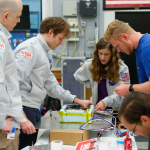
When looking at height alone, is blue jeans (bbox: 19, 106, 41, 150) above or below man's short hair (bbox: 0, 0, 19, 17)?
below

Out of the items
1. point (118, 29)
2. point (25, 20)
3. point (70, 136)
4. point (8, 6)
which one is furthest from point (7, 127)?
point (25, 20)

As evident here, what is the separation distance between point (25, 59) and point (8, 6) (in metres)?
0.48

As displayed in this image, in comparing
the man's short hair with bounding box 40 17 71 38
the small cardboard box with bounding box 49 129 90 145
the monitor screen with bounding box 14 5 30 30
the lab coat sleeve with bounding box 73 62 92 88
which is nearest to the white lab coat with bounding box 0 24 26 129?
the small cardboard box with bounding box 49 129 90 145

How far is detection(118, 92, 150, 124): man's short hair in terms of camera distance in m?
0.98

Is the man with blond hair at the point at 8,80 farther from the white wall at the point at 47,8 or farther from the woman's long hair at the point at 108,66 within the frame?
the white wall at the point at 47,8

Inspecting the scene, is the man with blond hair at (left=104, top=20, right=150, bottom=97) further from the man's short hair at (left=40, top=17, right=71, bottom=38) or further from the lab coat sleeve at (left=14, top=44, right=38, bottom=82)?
the lab coat sleeve at (left=14, top=44, right=38, bottom=82)

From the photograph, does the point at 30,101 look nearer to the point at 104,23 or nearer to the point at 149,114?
the point at 149,114

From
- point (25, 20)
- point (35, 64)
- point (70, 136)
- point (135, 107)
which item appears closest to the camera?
point (135, 107)

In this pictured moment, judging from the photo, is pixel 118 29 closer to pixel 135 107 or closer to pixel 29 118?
pixel 135 107

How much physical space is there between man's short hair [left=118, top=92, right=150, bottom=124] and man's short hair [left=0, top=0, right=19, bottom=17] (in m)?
0.83

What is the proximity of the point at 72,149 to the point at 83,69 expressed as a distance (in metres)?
1.23

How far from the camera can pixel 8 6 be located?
1.20 metres

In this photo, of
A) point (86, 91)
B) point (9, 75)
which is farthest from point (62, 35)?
point (86, 91)

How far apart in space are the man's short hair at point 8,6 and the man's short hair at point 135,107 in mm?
830
